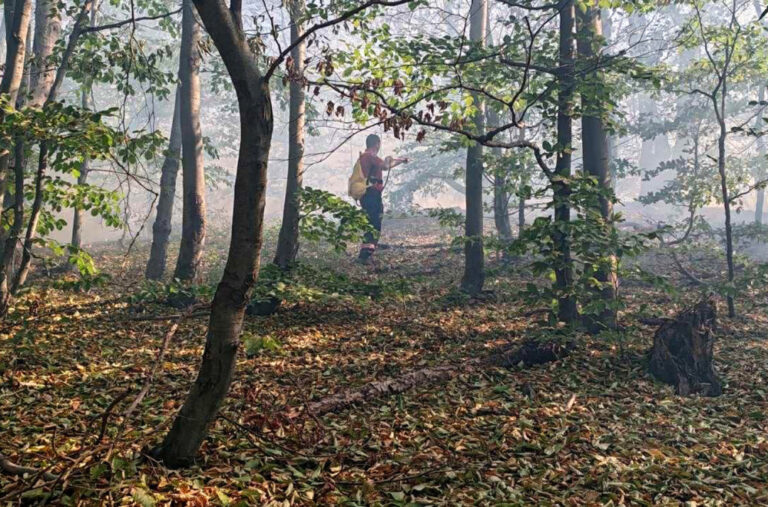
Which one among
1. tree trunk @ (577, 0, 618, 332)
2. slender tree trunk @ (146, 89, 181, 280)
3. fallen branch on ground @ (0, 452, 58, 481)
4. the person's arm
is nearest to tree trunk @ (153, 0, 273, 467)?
fallen branch on ground @ (0, 452, 58, 481)

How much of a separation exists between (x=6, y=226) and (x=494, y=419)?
532cm

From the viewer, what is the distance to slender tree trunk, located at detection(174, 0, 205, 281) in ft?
26.7

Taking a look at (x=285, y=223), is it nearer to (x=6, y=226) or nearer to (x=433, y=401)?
(x=6, y=226)

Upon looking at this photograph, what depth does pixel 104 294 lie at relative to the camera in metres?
8.22

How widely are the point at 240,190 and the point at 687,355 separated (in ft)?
16.8

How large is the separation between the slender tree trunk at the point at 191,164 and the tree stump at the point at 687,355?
611 cm

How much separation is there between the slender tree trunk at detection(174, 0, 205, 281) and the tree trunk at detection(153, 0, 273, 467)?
5.37m

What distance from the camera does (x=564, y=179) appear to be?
5855 mm

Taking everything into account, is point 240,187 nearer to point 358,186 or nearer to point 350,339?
point 350,339

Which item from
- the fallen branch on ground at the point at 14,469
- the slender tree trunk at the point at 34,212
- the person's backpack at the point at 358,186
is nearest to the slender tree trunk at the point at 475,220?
the person's backpack at the point at 358,186

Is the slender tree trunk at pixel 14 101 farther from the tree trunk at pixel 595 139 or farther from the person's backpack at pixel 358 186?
the person's backpack at pixel 358 186

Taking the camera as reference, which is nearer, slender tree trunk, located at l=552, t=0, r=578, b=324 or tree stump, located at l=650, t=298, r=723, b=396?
tree stump, located at l=650, t=298, r=723, b=396

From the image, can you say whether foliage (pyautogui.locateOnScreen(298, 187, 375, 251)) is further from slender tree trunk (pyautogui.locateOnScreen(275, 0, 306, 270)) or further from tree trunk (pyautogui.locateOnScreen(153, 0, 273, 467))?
tree trunk (pyautogui.locateOnScreen(153, 0, 273, 467))

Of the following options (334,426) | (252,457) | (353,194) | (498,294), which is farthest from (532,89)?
(252,457)
